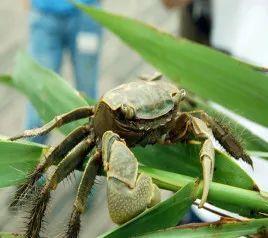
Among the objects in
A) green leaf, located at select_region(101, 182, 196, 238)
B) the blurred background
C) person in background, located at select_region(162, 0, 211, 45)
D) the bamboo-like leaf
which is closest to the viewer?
green leaf, located at select_region(101, 182, 196, 238)

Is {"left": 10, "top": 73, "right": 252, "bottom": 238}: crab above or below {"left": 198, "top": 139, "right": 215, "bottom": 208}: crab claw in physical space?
below

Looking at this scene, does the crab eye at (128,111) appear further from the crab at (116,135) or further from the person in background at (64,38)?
the person in background at (64,38)

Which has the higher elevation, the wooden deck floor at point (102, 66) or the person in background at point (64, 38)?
the person in background at point (64, 38)

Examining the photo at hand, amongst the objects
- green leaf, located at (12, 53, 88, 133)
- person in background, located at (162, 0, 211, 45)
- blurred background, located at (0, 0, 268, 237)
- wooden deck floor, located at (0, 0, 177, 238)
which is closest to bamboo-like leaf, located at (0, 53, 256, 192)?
green leaf, located at (12, 53, 88, 133)

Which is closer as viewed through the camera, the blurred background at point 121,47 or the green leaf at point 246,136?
the green leaf at point 246,136

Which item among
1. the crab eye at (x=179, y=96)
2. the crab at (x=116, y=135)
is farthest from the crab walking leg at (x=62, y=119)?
the crab eye at (x=179, y=96)

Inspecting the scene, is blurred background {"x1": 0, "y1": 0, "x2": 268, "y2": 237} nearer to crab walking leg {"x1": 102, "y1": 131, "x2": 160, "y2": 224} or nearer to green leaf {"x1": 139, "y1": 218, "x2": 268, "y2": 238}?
crab walking leg {"x1": 102, "y1": 131, "x2": 160, "y2": 224}
